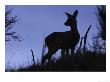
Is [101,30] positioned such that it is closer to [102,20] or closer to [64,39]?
[102,20]

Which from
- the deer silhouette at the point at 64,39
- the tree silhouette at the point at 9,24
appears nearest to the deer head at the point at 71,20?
the deer silhouette at the point at 64,39

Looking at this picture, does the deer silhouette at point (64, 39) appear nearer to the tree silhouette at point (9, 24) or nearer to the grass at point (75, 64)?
the grass at point (75, 64)

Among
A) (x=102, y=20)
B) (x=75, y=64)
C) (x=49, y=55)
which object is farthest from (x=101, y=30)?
(x=49, y=55)

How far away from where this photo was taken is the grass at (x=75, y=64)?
5.74m

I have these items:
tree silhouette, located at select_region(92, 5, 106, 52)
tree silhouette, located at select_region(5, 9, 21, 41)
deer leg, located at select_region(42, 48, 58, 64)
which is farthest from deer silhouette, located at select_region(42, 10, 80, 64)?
tree silhouette, located at select_region(5, 9, 21, 41)

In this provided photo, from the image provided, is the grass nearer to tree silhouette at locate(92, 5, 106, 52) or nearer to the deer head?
tree silhouette at locate(92, 5, 106, 52)

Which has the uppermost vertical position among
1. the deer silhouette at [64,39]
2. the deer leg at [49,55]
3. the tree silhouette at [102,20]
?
the tree silhouette at [102,20]

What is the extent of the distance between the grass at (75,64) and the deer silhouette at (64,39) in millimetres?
66

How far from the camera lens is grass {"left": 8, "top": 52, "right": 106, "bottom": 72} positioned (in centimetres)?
574

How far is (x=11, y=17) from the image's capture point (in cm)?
577
